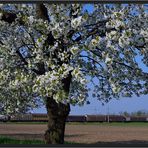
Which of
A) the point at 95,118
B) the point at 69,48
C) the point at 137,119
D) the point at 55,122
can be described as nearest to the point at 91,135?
the point at 55,122

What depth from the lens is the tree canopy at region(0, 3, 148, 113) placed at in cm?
1200

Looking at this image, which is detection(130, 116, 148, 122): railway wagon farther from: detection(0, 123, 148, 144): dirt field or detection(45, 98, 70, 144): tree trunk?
detection(45, 98, 70, 144): tree trunk

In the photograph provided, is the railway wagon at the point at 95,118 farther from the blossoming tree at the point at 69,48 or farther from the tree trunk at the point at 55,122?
the blossoming tree at the point at 69,48

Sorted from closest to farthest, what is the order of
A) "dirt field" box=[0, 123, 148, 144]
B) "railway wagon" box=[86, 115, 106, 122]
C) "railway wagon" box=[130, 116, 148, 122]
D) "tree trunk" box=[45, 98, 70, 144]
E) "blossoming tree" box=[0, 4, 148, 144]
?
"blossoming tree" box=[0, 4, 148, 144] < "tree trunk" box=[45, 98, 70, 144] < "dirt field" box=[0, 123, 148, 144] < "railway wagon" box=[86, 115, 106, 122] < "railway wagon" box=[130, 116, 148, 122]

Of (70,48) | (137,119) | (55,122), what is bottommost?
→ (55,122)

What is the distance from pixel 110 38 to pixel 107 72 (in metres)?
1.31

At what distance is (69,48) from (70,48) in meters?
0.18

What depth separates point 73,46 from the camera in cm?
1230

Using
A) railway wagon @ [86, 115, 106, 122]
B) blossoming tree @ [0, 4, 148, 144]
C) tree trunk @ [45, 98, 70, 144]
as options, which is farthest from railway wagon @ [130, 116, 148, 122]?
blossoming tree @ [0, 4, 148, 144]

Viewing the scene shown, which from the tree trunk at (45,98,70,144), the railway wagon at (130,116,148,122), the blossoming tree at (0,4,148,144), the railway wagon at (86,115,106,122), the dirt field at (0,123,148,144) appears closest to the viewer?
the blossoming tree at (0,4,148,144)

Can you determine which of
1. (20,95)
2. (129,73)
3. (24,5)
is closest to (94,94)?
(129,73)

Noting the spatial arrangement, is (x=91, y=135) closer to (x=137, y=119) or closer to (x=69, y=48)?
(x=69, y=48)

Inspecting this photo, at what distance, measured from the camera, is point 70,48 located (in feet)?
40.3

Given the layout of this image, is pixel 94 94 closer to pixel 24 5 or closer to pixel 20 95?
pixel 20 95
